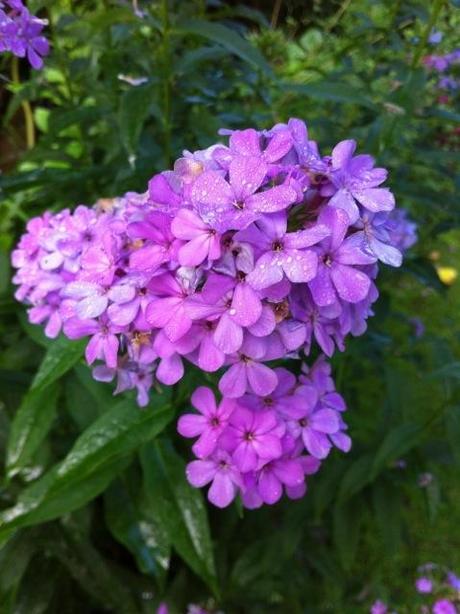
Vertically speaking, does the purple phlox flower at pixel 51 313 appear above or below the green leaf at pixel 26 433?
above

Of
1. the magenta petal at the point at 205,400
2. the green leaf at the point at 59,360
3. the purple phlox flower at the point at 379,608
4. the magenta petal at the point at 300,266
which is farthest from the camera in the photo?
the purple phlox flower at the point at 379,608

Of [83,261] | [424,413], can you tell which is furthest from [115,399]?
[424,413]

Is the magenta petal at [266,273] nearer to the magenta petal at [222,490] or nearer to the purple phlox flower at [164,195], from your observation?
the purple phlox flower at [164,195]

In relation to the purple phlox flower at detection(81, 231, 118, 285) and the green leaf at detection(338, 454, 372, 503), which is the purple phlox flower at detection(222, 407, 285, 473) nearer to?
the purple phlox flower at detection(81, 231, 118, 285)

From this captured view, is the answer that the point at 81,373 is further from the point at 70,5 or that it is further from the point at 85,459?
the point at 70,5

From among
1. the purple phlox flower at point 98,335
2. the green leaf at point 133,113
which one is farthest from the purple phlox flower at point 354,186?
the green leaf at point 133,113

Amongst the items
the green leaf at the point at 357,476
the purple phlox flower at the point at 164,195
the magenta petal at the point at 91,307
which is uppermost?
the purple phlox flower at the point at 164,195

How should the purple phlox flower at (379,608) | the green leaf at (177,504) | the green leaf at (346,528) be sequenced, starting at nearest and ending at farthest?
1. the green leaf at (177,504)
2. the green leaf at (346,528)
3. the purple phlox flower at (379,608)
